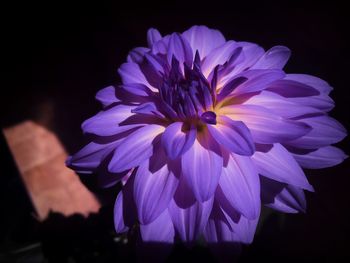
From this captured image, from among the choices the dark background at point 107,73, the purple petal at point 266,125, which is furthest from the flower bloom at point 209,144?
the dark background at point 107,73

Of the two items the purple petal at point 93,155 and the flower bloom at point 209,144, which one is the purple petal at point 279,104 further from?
the purple petal at point 93,155

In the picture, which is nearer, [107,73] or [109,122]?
[109,122]

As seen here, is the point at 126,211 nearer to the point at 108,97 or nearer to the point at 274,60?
the point at 108,97

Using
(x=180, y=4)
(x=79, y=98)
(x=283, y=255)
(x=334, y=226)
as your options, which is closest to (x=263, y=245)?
(x=283, y=255)

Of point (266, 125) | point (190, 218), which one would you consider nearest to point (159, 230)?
point (190, 218)

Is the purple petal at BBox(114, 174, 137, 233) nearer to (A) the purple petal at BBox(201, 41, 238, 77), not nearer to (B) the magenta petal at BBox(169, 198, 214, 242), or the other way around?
(B) the magenta petal at BBox(169, 198, 214, 242)

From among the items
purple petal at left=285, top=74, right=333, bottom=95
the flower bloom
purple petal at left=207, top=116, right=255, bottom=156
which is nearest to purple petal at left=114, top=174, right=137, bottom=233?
the flower bloom
